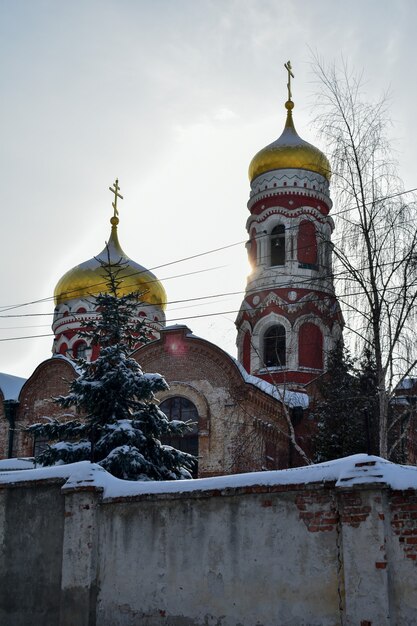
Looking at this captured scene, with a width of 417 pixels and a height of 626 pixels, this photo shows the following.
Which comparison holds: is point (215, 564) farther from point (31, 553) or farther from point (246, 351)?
point (246, 351)

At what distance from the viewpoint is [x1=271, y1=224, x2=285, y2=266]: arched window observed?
28781mm

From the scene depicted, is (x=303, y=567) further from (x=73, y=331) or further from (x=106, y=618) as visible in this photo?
(x=73, y=331)

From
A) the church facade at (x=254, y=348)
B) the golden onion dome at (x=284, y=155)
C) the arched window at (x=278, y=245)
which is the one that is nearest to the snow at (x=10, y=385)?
the church facade at (x=254, y=348)

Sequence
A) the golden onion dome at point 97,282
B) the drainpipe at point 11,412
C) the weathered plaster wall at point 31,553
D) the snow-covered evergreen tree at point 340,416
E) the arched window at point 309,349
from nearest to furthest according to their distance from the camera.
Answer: the weathered plaster wall at point 31,553
the snow-covered evergreen tree at point 340,416
the drainpipe at point 11,412
the arched window at point 309,349
the golden onion dome at point 97,282

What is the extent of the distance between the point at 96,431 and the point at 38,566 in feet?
17.3

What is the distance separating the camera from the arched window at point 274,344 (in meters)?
27.5

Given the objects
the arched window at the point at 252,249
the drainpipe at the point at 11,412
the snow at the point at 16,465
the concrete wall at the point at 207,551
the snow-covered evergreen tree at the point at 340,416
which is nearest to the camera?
the concrete wall at the point at 207,551

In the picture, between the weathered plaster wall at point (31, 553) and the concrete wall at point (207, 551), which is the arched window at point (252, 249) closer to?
the concrete wall at point (207, 551)

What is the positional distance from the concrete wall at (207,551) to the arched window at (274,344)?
56.5 ft

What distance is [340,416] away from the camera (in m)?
20.4

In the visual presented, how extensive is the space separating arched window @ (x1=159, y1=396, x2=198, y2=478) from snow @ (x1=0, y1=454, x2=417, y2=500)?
12.1 meters

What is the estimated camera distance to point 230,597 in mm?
8750

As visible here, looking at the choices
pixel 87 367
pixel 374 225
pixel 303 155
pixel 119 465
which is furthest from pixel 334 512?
pixel 303 155

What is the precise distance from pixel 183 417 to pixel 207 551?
1437 cm
